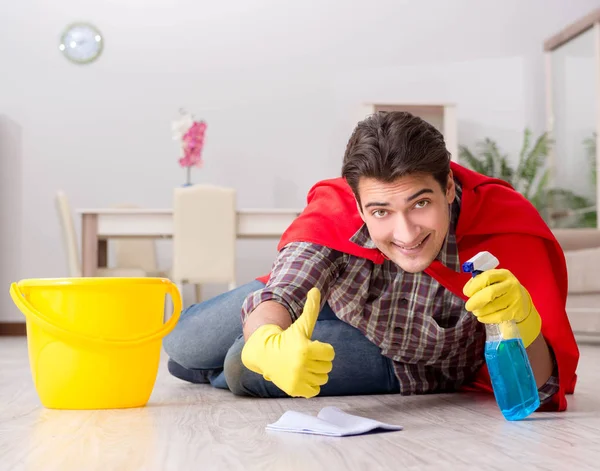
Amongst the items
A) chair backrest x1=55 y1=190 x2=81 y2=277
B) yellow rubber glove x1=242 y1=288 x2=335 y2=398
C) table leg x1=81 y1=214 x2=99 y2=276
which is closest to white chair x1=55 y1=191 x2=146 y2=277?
chair backrest x1=55 y1=190 x2=81 y2=277

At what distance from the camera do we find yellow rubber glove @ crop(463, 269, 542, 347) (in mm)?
1205

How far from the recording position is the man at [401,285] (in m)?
1.23

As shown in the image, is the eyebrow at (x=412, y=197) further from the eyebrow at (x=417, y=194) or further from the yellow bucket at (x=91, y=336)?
the yellow bucket at (x=91, y=336)

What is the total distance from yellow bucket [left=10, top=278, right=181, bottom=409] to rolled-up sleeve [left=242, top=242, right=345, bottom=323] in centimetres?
29

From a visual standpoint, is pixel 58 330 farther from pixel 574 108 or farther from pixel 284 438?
pixel 574 108

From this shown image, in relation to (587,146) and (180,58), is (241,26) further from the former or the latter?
(587,146)

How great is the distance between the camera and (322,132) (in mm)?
5527

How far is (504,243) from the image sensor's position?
1.44 metres

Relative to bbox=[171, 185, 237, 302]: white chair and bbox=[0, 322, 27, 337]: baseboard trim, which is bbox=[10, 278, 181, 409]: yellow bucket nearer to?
bbox=[171, 185, 237, 302]: white chair

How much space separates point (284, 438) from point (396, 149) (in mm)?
466

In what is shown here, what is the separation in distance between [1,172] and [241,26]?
1.82 m

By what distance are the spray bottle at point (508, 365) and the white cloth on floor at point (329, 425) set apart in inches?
7.2

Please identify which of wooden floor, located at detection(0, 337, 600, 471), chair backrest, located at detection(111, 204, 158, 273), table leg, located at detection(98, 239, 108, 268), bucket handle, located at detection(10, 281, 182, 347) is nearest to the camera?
wooden floor, located at detection(0, 337, 600, 471)

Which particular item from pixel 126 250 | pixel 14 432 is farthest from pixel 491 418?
pixel 126 250
